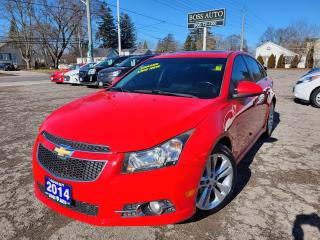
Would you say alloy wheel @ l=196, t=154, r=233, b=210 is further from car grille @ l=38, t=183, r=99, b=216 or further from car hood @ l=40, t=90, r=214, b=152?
car grille @ l=38, t=183, r=99, b=216

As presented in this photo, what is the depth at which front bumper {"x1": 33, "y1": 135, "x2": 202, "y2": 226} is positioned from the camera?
6.67 ft

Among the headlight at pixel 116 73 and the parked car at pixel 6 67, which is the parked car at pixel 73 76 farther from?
the parked car at pixel 6 67

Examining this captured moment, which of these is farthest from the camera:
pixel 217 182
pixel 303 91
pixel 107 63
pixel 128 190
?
pixel 107 63

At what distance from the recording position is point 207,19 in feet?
68.0

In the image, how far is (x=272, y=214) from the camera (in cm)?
269

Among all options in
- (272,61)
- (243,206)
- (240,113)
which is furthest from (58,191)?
(272,61)

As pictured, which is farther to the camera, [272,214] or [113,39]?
[113,39]

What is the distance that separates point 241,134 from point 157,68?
1.38 m

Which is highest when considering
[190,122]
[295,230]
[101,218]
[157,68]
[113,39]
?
[113,39]

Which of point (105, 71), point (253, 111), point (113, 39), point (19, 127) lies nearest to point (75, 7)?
point (113, 39)

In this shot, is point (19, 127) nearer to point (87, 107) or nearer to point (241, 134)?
point (87, 107)

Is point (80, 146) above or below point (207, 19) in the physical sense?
below

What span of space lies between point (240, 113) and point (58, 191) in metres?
2.09

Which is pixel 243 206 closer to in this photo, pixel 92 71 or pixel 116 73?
pixel 116 73
